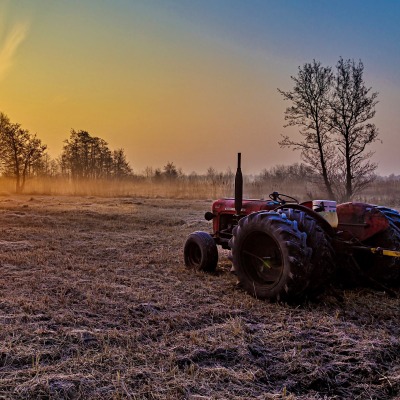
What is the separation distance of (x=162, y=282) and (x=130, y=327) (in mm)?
1648

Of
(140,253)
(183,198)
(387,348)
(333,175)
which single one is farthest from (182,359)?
(183,198)

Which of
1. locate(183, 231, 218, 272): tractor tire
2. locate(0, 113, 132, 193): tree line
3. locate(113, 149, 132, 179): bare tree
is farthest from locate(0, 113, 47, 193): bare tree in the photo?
locate(183, 231, 218, 272): tractor tire

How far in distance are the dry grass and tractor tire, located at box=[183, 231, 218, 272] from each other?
18cm

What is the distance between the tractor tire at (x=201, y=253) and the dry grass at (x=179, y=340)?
0.18 metres

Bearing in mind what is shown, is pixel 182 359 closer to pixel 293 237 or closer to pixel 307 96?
pixel 293 237

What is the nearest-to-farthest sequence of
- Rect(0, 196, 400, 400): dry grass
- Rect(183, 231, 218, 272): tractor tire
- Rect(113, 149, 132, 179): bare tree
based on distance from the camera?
Rect(0, 196, 400, 400): dry grass → Rect(183, 231, 218, 272): tractor tire → Rect(113, 149, 132, 179): bare tree

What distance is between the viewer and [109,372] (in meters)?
2.48

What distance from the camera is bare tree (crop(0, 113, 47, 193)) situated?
33.6 meters

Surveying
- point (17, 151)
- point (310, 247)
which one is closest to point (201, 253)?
point (310, 247)

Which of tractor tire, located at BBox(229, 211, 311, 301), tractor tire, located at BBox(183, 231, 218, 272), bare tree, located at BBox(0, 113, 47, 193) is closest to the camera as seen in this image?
tractor tire, located at BBox(229, 211, 311, 301)

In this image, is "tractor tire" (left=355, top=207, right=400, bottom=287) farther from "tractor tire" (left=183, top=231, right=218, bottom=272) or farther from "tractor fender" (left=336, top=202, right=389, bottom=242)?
"tractor tire" (left=183, top=231, right=218, bottom=272)

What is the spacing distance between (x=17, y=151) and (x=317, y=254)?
116 ft

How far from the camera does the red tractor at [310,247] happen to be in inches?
148

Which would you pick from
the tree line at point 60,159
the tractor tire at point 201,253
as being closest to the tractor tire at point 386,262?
the tractor tire at point 201,253
